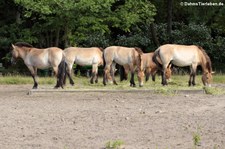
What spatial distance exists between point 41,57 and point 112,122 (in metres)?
7.76

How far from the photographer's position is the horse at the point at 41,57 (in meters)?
17.4

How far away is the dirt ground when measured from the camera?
28.0 feet

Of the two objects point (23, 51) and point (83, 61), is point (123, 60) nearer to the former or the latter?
point (83, 61)

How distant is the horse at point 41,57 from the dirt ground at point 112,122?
92.2 inches

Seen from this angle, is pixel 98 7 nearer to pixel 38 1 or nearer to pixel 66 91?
pixel 38 1

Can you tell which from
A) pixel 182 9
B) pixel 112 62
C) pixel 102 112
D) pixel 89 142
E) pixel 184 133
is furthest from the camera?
pixel 182 9

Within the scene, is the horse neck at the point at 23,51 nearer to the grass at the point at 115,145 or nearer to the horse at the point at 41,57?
the horse at the point at 41,57

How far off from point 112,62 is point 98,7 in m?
8.73

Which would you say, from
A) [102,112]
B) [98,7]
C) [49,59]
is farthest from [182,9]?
[102,112]

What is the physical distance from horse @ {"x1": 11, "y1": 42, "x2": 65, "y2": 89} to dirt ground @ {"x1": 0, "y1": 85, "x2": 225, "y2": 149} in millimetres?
2342

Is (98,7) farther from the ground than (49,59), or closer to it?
farther from the ground

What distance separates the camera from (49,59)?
17.6 m

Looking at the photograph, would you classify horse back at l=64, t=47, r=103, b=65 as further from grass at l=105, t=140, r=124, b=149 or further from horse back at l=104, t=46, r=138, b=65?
A: grass at l=105, t=140, r=124, b=149

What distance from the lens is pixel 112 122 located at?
10391 millimetres
